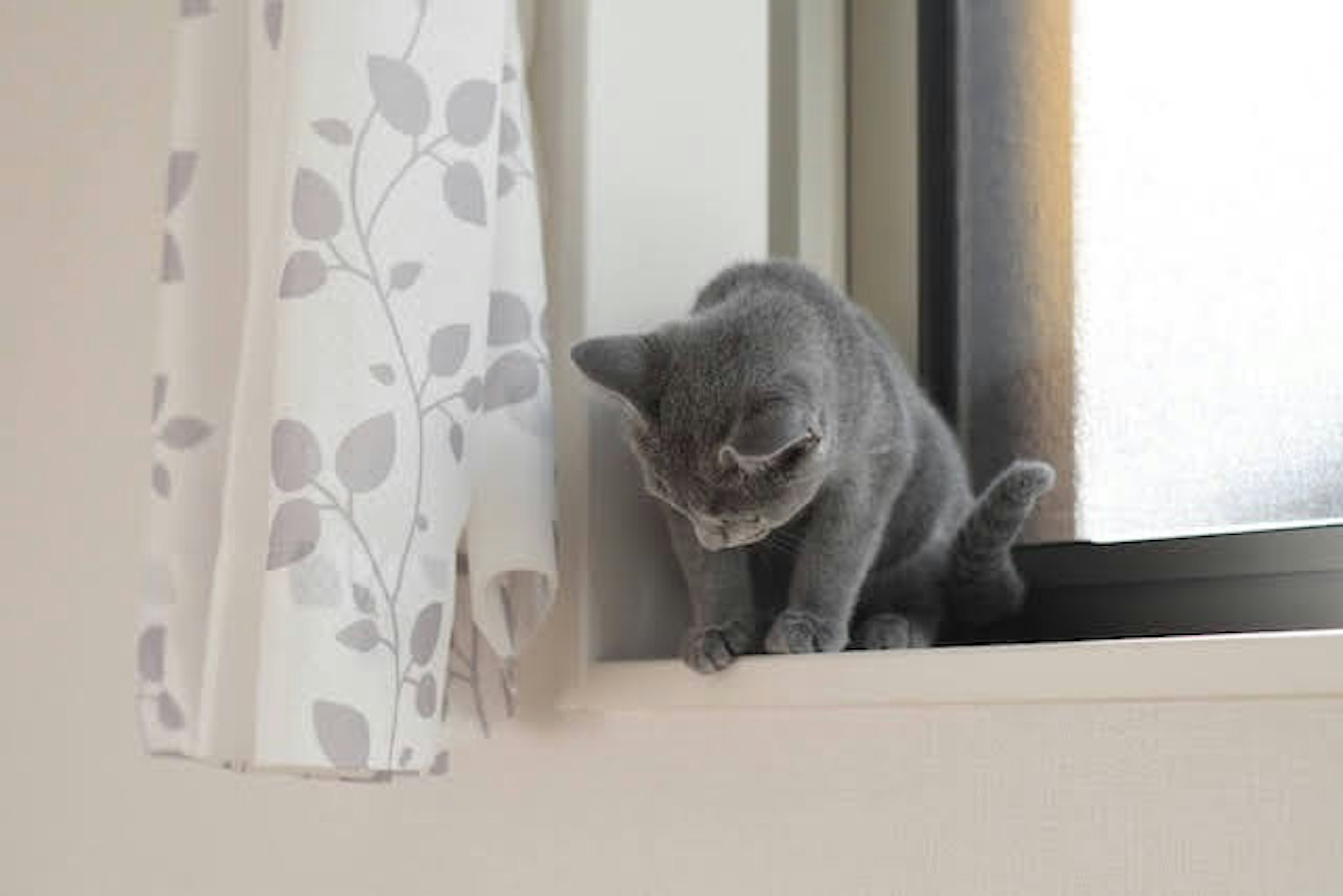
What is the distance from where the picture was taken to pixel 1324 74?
1.12 metres

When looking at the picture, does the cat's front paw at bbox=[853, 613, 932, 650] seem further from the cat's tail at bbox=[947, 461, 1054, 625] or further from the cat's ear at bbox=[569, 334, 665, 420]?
the cat's ear at bbox=[569, 334, 665, 420]

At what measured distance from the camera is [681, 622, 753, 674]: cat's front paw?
104 cm

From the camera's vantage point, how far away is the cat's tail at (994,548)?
1.08 metres

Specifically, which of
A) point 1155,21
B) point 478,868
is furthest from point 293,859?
point 1155,21

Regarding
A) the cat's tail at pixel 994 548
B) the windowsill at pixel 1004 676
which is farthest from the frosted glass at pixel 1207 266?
the windowsill at pixel 1004 676

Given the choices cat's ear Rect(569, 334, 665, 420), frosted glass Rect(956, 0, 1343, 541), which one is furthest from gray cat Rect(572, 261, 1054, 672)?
frosted glass Rect(956, 0, 1343, 541)

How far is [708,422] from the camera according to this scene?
1019 mm

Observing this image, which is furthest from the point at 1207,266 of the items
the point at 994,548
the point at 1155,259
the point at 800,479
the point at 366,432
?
the point at 366,432

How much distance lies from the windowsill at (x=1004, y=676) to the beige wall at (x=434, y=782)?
16 millimetres

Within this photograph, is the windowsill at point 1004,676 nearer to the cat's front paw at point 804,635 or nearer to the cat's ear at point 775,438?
the cat's front paw at point 804,635

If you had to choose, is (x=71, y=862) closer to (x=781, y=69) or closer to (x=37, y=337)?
(x=37, y=337)

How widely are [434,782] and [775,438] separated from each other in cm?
46

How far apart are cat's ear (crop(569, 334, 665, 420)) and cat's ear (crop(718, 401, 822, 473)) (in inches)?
2.6

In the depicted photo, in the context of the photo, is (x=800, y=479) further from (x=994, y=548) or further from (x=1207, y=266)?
(x=1207, y=266)
